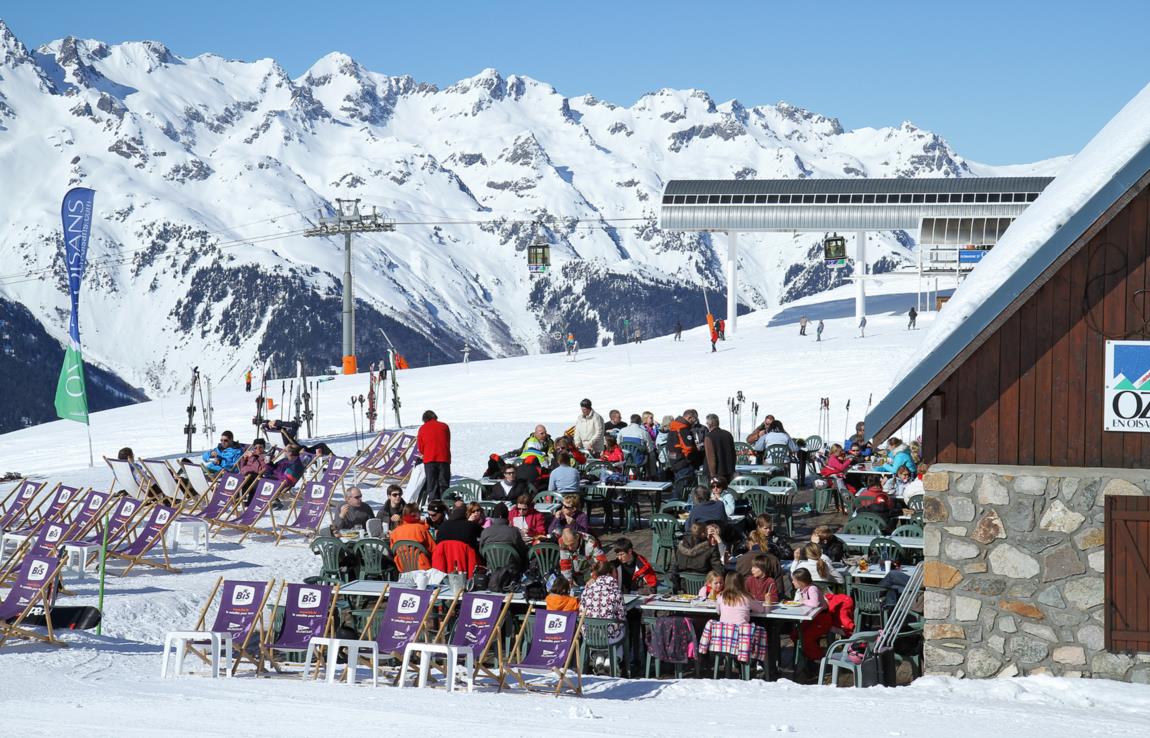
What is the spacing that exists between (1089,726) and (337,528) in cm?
842

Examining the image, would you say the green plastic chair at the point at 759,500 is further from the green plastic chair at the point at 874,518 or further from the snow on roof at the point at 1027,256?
the snow on roof at the point at 1027,256

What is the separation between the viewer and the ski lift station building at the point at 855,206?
58.1m

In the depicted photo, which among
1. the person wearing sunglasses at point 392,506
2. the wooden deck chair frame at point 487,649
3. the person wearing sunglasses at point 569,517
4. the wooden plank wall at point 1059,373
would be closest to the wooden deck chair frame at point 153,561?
the person wearing sunglasses at point 392,506

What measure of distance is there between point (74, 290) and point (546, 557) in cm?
1140

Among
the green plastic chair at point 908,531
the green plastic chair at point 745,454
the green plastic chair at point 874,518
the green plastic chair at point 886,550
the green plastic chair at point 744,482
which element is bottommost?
the green plastic chair at point 886,550

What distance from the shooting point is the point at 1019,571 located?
32.2 feet

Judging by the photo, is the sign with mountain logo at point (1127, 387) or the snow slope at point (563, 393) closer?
the sign with mountain logo at point (1127, 387)

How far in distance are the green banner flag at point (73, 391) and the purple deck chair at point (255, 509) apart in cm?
492

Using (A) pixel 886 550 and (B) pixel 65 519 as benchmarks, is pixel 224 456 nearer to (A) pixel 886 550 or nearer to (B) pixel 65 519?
(B) pixel 65 519

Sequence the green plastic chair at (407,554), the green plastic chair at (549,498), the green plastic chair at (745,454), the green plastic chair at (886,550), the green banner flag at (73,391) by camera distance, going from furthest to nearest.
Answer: the green banner flag at (73,391) → the green plastic chair at (745,454) → the green plastic chair at (549,498) → the green plastic chair at (407,554) → the green plastic chair at (886,550)

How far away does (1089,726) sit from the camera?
8.45 metres

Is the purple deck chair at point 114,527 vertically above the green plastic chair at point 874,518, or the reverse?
the green plastic chair at point 874,518

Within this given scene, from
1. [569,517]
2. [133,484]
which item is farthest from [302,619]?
[133,484]

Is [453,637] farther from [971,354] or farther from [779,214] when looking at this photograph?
[779,214]
